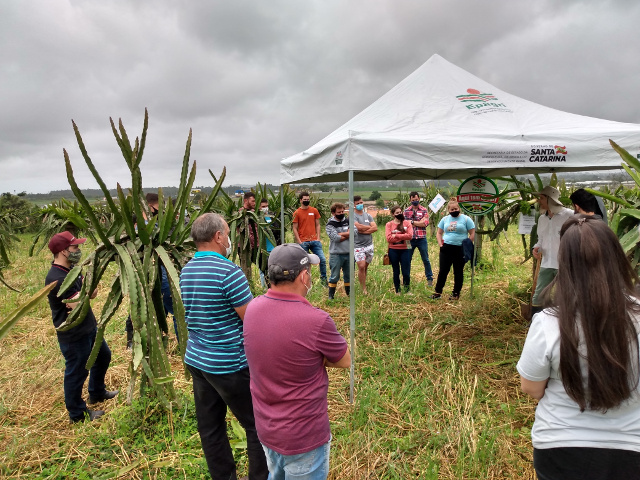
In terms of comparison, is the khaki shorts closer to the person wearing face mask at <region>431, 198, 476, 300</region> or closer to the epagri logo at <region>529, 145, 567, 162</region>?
the person wearing face mask at <region>431, 198, 476, 300</region>

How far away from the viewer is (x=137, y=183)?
2.77 meters

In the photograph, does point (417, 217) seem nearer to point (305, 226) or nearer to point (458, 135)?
point (305, 226)

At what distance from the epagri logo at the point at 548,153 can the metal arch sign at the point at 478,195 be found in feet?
3.52

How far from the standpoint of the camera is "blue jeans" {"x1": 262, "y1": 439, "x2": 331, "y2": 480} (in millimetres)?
1676

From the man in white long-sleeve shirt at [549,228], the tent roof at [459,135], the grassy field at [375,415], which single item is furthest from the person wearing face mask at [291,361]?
the man in white long-sleeve shirt at [549,228]

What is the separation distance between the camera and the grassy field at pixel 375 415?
2625 millimetres

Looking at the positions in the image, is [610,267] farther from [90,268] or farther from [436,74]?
[436,74]

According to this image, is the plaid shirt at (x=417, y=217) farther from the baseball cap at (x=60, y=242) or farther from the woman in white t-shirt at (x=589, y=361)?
the woman in white t-shirt at (x=589, y=361)

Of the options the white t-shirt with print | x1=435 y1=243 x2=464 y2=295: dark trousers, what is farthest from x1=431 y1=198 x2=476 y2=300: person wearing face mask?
the white t-shirt with print

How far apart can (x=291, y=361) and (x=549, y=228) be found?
3.82m

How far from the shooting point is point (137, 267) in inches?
106

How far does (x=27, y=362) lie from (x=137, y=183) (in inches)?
141

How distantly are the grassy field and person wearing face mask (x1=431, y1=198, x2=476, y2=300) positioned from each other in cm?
89

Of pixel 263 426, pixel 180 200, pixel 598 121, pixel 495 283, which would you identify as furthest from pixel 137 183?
pixel 495 283
